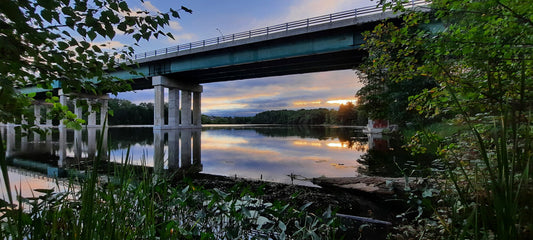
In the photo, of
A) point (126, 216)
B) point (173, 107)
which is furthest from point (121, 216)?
point (173, 107)

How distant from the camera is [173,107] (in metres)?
Answer: 35.8

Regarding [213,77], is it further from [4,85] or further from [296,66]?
[4,85]

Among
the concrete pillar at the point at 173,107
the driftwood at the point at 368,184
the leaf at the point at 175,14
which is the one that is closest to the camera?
the leaf at the point at 175,14

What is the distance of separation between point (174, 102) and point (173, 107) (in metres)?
0.80

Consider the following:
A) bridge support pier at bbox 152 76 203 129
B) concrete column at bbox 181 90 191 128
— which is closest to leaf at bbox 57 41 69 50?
bridge support pier at bbox 152 76 203 129

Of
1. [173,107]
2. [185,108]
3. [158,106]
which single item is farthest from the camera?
[185,108]

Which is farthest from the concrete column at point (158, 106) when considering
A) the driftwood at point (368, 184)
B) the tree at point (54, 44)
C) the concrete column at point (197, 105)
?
the tree at point (54, 44)

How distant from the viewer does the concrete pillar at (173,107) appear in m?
35.7

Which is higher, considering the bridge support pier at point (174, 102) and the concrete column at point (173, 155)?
the bridge support pier at point (174, 102)

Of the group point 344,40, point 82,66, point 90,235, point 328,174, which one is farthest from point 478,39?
point 344,40

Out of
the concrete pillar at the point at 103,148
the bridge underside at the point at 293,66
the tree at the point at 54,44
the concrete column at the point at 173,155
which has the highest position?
the bridge underside at the point at 293,66

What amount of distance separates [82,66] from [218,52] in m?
26.9

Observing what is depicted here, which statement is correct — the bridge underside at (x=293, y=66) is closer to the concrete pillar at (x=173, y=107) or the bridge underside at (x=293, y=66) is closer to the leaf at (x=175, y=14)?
the concrete pillar at (x=173, y=107)

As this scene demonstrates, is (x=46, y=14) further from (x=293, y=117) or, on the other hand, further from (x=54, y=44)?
(x=293, y=117)
